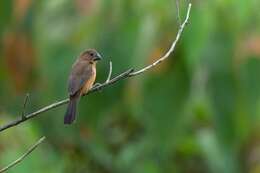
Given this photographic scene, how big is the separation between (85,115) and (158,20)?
836 millimetres

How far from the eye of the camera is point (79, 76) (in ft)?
20.9

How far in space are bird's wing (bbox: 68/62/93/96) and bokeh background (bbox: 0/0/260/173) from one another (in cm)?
127

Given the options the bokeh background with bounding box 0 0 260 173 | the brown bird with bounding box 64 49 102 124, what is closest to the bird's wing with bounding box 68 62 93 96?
the brown bird with bounding box 64 49 102 124

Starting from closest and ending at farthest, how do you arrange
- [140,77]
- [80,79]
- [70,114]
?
[70,114] → [80,79] → [140,77]

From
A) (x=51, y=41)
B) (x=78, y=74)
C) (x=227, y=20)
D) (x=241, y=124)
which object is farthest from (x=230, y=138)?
(x=78, y=74)

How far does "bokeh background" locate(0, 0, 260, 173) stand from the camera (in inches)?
311

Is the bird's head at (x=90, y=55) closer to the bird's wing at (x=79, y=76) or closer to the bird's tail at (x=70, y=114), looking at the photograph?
the bird's wing at (x=79, y=76)

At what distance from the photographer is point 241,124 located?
806 centimetres

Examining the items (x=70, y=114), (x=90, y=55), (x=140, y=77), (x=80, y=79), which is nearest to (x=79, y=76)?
(x=80, y=79)

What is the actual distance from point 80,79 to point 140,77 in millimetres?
1697

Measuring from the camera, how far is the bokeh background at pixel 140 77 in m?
7.89

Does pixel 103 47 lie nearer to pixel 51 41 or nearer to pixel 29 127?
pixel 51 41

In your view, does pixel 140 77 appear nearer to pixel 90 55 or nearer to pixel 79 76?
pixel 90 55

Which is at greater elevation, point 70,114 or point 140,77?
point 140,77
